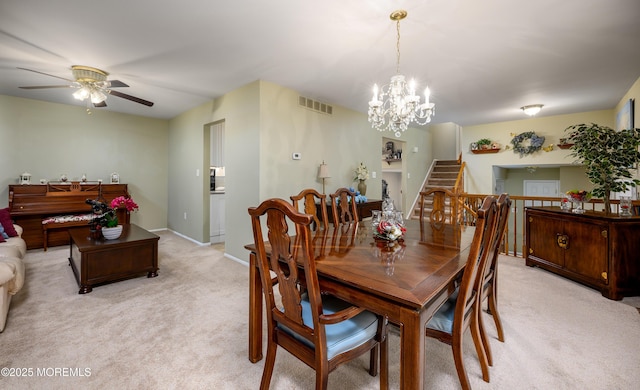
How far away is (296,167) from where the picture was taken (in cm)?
401

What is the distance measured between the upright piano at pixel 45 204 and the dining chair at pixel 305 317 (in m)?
4.93

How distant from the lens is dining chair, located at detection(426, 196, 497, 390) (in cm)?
124

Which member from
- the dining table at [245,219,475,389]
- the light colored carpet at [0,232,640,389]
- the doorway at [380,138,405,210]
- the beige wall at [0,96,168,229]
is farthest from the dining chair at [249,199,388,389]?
the doorway at [380,138,405,210]

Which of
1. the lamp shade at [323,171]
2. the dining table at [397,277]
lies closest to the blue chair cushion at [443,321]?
the dining table at [397,277]

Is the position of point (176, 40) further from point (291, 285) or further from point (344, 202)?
point (291, 285)

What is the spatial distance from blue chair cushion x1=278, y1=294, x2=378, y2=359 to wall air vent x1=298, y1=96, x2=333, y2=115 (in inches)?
127

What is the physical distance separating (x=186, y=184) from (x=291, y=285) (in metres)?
4.76

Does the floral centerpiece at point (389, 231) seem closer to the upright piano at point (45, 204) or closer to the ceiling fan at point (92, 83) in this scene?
the ceiling fan at point (92, 83)

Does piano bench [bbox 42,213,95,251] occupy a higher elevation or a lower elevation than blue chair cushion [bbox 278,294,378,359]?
higher

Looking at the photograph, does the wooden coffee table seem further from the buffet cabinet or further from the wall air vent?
the buffet cabinet

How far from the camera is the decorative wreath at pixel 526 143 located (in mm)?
5543

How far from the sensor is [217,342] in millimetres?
1980

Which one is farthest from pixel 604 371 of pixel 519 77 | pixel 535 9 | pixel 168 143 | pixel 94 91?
pixel 168 143

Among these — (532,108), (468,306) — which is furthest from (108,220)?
(532,108)
